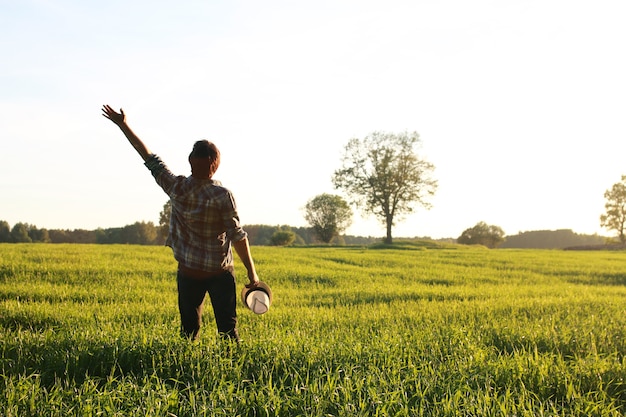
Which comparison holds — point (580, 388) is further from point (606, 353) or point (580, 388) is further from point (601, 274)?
point (601, 274)

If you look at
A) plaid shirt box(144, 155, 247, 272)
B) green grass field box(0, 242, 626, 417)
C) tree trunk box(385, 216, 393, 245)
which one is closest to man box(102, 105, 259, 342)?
plaid shirt box(144, 155, 247, 272)

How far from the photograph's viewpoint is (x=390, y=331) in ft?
22.2

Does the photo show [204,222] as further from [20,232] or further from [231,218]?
[20,232]

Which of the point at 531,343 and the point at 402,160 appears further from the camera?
the point at 402,160

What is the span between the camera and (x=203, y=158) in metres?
4.70

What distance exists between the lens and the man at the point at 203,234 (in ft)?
15.6

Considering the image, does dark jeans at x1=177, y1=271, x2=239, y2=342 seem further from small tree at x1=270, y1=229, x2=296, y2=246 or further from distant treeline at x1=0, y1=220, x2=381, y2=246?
distant treeline at x1=0, y1=220, x2=381, y2=246

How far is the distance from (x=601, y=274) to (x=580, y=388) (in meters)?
17.8

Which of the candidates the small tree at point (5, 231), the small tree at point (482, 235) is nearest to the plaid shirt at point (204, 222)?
the small tree at point (482, 235)

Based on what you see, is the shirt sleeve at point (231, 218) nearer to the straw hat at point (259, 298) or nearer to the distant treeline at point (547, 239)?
the straw hat at point (259, 298)

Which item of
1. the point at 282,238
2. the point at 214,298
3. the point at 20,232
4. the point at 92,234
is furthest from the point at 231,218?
the point at 20,232

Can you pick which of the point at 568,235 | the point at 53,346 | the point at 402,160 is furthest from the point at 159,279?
the point at 568,235

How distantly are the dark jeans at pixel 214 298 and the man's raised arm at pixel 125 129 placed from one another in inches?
54.2

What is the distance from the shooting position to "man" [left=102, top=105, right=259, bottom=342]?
4.75m
